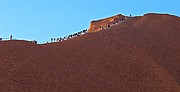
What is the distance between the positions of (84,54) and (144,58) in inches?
365

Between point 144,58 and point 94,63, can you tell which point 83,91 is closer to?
point 94,63

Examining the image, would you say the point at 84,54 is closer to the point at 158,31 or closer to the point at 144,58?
the point at 144,58

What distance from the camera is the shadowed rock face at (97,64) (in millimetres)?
46688

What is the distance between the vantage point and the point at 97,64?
55.4 meters

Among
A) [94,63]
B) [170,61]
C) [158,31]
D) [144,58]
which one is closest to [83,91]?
[94,63]

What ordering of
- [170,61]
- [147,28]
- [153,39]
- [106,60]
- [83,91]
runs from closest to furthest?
[83,91] → [106,60] → [170,61] → [153,39] → [147,28]

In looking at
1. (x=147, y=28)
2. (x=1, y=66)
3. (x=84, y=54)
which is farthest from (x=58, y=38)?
(x=1, y=66)

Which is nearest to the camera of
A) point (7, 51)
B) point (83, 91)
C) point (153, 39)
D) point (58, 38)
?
point (83, 91)

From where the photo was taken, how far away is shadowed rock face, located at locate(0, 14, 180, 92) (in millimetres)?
46688

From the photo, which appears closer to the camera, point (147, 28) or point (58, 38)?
A: point (147, 28)

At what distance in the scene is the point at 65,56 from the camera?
182 feet

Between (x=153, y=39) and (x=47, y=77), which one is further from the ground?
(x=153, y=39)

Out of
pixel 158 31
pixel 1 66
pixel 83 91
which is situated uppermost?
pixel 158 31

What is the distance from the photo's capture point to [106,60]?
5728 centimetres
